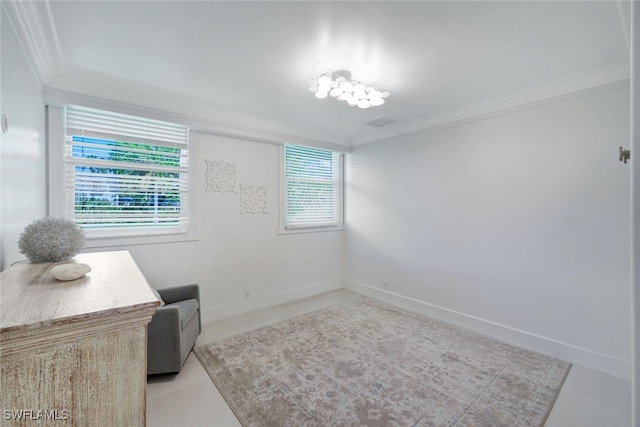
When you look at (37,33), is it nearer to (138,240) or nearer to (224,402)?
(138,240)

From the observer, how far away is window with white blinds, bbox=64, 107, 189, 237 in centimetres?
266

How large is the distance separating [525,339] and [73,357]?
3.51 meters

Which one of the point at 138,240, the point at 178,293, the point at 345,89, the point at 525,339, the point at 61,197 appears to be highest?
the point at 345,89

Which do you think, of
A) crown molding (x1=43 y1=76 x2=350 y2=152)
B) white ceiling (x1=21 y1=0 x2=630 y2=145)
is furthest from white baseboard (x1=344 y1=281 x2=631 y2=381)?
crown molding (x1=43 y1=76 x2=350 y2=152)

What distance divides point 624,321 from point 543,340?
0.62 metres

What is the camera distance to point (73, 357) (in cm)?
63

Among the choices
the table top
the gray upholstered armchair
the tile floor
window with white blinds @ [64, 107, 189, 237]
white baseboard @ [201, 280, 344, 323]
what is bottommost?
the tile floor

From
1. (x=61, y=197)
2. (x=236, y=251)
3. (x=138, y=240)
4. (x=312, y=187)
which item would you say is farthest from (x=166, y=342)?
(x=312, y=187)

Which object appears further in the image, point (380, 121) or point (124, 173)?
point (380, 121)

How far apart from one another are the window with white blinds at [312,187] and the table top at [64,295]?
318cm

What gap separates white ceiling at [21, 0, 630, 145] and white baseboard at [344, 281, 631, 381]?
7.84ft

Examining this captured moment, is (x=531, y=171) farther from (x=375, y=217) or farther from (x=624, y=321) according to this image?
(x=375, y=217)

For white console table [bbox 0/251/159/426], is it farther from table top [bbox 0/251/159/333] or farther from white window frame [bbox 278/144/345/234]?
white window frame [bbox 278/144/345/234]

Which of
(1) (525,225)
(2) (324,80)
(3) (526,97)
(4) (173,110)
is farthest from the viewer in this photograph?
(4) (173,110)
